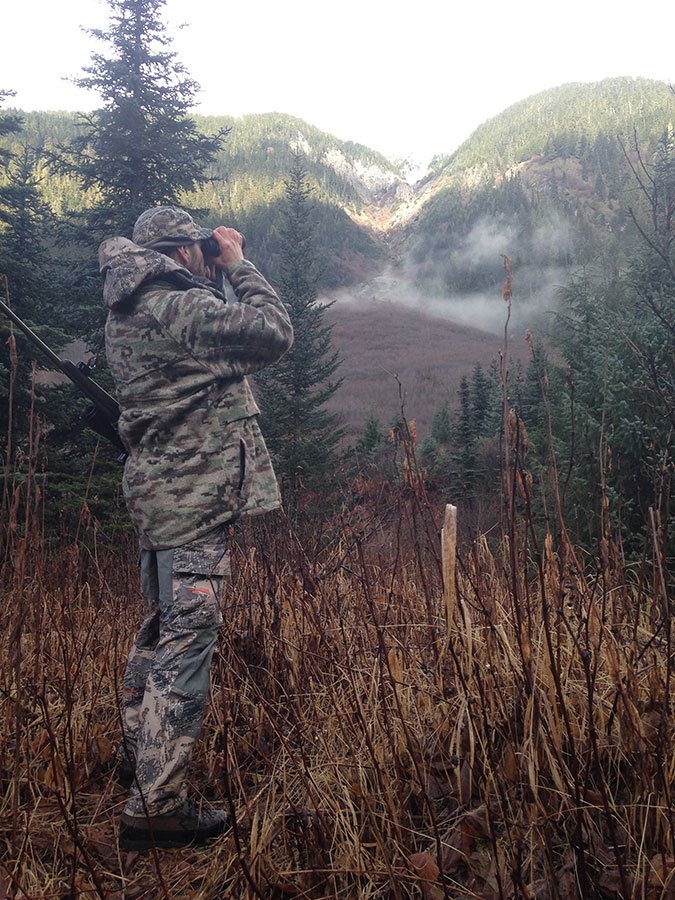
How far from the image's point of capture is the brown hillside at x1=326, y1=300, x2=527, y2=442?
121 ft

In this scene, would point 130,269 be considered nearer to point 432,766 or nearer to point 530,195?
point 432,766

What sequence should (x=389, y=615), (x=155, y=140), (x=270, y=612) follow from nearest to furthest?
(x=389, y=615) → (x=270, y=612) → (x=155, y=140)

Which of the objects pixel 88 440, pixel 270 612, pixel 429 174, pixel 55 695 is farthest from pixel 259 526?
pixel 429 174

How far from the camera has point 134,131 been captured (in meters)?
9.20

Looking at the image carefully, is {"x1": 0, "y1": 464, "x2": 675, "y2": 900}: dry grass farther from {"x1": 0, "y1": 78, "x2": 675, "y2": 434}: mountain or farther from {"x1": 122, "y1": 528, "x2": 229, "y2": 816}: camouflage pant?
{"x1": 0, "y1": 78, "x2": 675, "y2": 434}: mountain

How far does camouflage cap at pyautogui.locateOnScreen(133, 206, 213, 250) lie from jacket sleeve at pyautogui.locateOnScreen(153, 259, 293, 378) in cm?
33

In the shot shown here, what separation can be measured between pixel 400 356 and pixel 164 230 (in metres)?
47.3

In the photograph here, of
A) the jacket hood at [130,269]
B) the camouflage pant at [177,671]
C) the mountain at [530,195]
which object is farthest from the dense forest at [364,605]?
the mountain at [530,195]

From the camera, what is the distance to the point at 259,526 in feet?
12.1

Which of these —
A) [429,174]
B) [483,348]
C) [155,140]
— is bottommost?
[483,348]

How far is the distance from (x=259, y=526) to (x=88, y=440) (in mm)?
5378

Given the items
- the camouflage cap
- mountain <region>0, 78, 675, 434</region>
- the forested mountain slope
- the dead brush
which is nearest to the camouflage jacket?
the camouflage cap

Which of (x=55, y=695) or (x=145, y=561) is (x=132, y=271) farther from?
(x=55, y=695)

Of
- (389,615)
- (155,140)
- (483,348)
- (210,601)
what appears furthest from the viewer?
(483,348)
